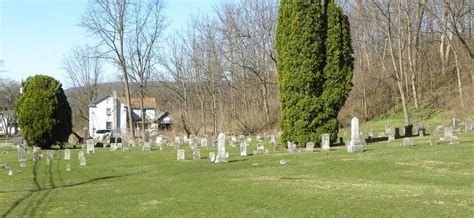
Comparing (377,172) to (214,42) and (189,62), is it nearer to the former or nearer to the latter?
(214,42)

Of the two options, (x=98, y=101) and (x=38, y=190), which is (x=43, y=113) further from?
(x=98, y=101)

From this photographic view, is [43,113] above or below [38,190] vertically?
above

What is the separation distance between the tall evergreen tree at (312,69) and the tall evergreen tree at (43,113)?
14.0 m

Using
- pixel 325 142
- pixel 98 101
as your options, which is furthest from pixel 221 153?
pixel 98 101

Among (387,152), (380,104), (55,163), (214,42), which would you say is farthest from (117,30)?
(387,152)

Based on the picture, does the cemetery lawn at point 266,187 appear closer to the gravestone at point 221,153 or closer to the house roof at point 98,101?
the gravestone at point 221,153

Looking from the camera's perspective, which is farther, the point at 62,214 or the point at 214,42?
the point at 214,42

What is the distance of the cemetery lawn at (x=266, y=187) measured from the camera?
837 cm

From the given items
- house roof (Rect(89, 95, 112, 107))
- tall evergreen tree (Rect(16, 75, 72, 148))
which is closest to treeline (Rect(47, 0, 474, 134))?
tall evergreen tree (Rect(16, 75, 72, 148))

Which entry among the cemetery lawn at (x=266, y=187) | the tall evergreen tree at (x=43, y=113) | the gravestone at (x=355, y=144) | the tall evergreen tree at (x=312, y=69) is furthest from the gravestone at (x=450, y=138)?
the tall evergreen tree at (x=43, y=113)

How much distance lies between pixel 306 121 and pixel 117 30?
2743 cm

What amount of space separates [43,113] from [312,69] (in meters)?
15.8

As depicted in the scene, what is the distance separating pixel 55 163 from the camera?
18906 mm

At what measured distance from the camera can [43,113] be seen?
28047 mm
